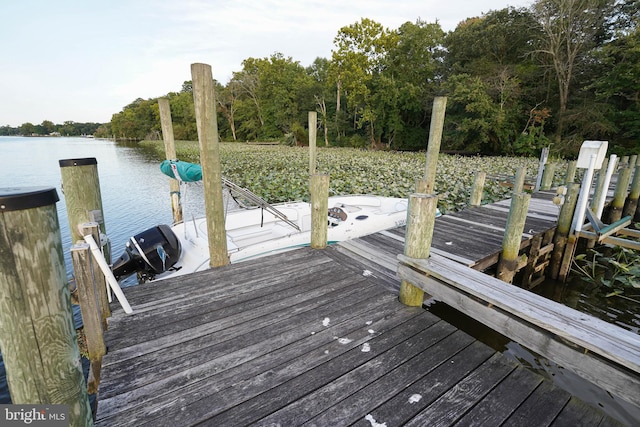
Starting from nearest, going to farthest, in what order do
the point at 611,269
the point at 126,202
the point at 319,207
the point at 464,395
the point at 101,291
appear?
the point at 464,395 → the point at 101,291 → the point at 319,207 → the point at 611,269 → the point at 126,202

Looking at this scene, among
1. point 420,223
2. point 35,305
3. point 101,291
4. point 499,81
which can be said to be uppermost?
point 499,81

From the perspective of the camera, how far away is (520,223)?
11.1 feet

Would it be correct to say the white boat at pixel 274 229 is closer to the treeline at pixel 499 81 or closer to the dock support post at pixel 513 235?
the dock support post at pixel 513 235

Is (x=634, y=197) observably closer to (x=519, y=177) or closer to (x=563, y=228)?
(x=519, y=177)

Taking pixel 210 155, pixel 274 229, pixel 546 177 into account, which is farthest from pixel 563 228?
pixel 210 155

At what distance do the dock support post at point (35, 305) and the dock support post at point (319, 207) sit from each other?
95.9 inches

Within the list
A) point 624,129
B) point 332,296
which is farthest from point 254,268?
point 624,129

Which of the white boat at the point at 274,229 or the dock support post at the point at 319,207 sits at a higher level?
the dock support post at the point at 319,207

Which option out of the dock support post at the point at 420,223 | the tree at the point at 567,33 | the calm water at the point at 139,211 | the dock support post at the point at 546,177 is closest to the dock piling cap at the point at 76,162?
the calm water at the point at 139,211

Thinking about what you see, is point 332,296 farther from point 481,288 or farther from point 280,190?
point 280,190

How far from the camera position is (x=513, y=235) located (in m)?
3.46

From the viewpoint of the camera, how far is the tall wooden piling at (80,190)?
215cm

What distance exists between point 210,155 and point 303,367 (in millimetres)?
1963

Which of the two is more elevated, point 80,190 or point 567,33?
point 567,33
